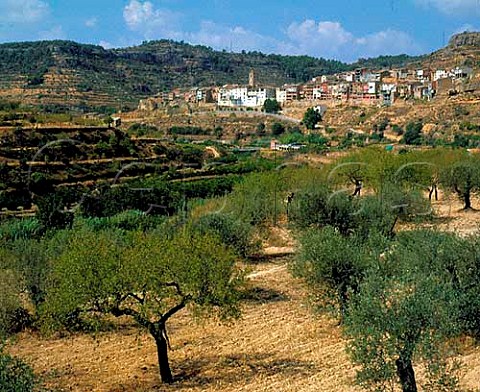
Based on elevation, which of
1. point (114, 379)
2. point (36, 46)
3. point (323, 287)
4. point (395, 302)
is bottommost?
point (114, 379)

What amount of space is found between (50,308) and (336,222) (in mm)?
13973

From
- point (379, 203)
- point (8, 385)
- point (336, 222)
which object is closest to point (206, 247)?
point (8, 385)

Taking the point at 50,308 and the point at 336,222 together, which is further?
the point at 336,222

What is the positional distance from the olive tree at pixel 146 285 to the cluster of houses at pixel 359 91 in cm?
8626

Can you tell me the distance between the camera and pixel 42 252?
68.0 feet

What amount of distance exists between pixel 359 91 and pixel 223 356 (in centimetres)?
10866

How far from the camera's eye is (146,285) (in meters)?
14.6

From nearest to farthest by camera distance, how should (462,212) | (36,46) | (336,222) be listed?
(336,222), (462,212), (36,46)

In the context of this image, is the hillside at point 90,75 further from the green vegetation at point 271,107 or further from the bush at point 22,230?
the bush at point 22,230

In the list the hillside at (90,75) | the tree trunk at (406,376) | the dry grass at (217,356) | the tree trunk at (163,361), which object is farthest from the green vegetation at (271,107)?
the tree trunk at (406,376)

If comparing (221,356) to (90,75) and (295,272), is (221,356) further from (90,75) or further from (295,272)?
(90,75)

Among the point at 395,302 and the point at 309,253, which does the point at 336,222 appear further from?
the point at 395,302

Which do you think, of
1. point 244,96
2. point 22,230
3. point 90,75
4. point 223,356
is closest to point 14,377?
point 223,356

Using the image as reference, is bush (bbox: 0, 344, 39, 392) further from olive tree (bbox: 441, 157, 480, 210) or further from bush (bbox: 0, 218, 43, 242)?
olive tree (bbox: 441, 157, 480, 210)
